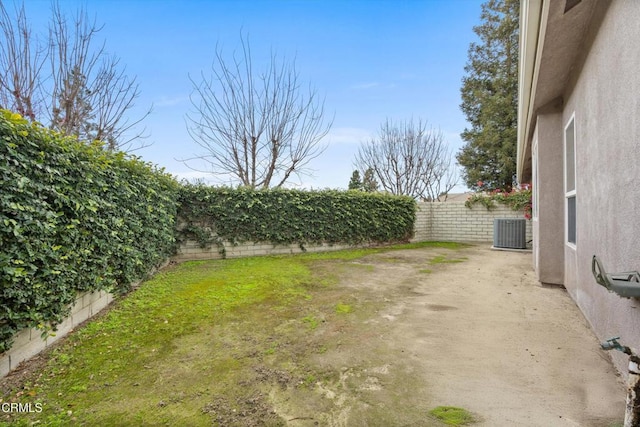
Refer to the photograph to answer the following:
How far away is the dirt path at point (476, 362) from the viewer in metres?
1.66

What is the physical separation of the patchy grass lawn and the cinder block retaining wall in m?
0.16

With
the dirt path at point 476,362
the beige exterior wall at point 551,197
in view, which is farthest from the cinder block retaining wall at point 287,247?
the beige exterior wall at point 551,197

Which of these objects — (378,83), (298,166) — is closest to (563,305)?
(298,166)

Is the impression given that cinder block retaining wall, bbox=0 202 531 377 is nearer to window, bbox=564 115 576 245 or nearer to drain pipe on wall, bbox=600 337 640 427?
drain pipe on wall, bbox=600 337 640 427

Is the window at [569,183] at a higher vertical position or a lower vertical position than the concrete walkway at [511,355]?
higher

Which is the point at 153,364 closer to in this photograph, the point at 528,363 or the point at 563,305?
the point at 528,363

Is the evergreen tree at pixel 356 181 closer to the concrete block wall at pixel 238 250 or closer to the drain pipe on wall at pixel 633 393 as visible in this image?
the concrete block wall at pixel 238 250

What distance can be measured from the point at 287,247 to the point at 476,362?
6373 millimetres

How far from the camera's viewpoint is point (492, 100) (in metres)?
17.0

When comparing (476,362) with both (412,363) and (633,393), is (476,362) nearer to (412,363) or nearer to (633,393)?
(412,363)

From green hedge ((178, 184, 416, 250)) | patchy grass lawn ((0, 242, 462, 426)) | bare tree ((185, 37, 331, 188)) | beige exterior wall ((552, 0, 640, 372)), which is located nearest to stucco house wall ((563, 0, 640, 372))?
beige exterior wall ((552, 0, 640, 372))

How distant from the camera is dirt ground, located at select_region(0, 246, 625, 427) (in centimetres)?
165

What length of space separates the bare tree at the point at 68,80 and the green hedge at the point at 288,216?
101 inches

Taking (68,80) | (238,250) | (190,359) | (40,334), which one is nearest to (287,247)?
(238,250)
